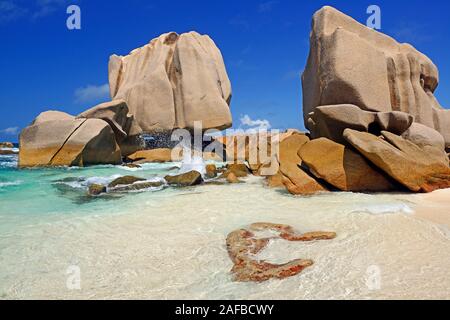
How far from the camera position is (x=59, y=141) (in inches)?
626

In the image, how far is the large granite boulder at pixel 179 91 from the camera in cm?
2164

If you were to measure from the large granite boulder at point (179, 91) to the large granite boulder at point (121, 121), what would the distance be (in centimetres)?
130

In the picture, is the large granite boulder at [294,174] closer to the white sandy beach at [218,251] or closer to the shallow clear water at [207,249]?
the shallow clear water at [207,249]

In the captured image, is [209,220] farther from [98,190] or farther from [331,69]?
[331,69]

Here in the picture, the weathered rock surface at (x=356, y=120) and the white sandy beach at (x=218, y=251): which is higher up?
the weathered rock surface at (x=356, y=120)

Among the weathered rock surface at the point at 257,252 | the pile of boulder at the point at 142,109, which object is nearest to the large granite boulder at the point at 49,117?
the pile of boulder at the point at 142,109

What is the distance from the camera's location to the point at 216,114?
21.5m

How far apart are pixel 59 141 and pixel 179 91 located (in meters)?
8.51

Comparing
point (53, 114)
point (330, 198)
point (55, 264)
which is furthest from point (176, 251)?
point (53, 114)

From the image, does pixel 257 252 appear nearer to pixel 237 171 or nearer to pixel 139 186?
pixel 139 186

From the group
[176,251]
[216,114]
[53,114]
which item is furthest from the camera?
[216,114]

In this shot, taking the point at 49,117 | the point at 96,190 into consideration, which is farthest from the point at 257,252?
the point at 49,117

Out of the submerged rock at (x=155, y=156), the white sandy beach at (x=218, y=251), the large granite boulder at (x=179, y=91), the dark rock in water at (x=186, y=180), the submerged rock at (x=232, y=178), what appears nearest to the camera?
the white sandy beach at (x=218, y=251)
